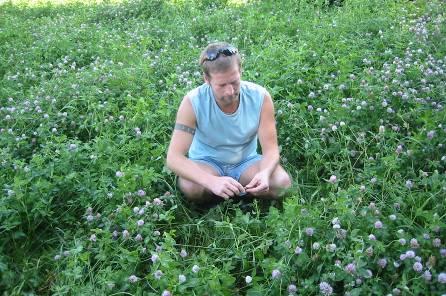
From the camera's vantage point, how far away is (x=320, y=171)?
3.62m

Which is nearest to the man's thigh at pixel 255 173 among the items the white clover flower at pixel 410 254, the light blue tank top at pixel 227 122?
the light blue tank top at pixel 227 122

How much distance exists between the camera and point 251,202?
338 centimetres

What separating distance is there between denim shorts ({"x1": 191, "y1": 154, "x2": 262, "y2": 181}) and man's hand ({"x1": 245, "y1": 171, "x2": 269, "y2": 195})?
309mm

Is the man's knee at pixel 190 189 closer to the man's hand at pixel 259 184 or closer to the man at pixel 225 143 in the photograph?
the man at pixel 225 143

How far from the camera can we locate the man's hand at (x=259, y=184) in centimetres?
297

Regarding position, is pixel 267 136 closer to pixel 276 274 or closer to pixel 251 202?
pixel 251 202

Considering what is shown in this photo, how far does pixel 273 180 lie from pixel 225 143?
40 cm

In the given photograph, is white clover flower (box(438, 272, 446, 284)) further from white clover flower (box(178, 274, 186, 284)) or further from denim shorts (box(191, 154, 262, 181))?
denim shorts (box(191, 154, 262, 181))

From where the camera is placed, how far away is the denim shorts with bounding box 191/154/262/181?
11.0ft

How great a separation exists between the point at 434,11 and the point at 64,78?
177 inches

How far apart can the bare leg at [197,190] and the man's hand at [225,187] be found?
0.59 feet

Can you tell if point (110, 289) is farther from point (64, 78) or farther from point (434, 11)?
point (434, 11)

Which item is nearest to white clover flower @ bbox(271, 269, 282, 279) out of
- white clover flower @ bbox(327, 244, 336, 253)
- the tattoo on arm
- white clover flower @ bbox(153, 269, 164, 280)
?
white clover flower @ bbox(327, 244, 336, 253)

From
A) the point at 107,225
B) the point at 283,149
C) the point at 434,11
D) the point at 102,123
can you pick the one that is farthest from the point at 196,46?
the point at 107,225
